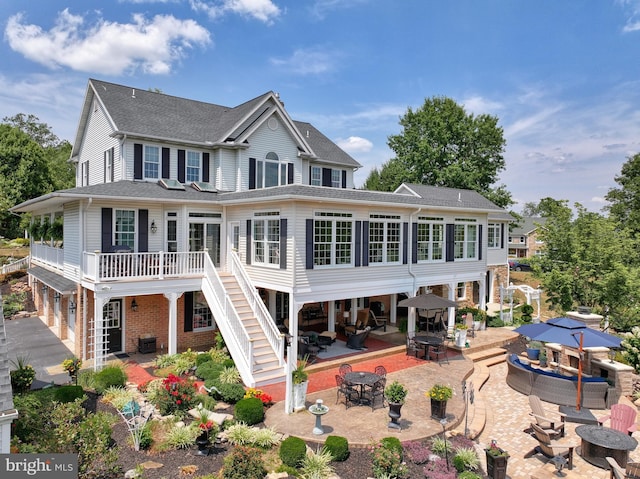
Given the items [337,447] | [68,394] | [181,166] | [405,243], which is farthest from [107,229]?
[405,243]

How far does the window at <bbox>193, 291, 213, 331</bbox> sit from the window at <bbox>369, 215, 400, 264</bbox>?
7.49m

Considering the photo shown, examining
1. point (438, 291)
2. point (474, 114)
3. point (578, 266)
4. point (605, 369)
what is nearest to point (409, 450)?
point (605, 369)

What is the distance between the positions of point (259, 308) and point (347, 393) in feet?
14.9

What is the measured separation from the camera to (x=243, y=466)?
7.58 metres

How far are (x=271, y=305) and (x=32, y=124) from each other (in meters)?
58.7

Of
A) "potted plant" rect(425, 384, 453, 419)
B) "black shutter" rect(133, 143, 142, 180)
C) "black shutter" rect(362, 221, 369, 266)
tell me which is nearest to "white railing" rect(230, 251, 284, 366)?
"black shutter" rect(362, 221, 369, 266)

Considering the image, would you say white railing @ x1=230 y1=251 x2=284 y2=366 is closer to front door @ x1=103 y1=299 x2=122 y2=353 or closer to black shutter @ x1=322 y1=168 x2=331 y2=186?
front door @ x1=103 y1=299 x2=122 y2=353

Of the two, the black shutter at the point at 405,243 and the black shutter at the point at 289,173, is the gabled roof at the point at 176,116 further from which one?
the black shutter at the point at 405,243

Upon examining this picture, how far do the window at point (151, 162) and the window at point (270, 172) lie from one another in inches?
189

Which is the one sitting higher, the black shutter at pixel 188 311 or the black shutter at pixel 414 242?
the black shutter at pixel 414 242

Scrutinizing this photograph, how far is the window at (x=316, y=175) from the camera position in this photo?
24.1 metres

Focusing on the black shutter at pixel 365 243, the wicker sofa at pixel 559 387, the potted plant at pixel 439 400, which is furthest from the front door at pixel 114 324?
the wicker sofa at pixel 559 387

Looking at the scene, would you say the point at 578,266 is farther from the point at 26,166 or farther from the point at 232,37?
the point at 26,166

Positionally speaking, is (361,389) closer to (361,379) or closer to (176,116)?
(361,379)
